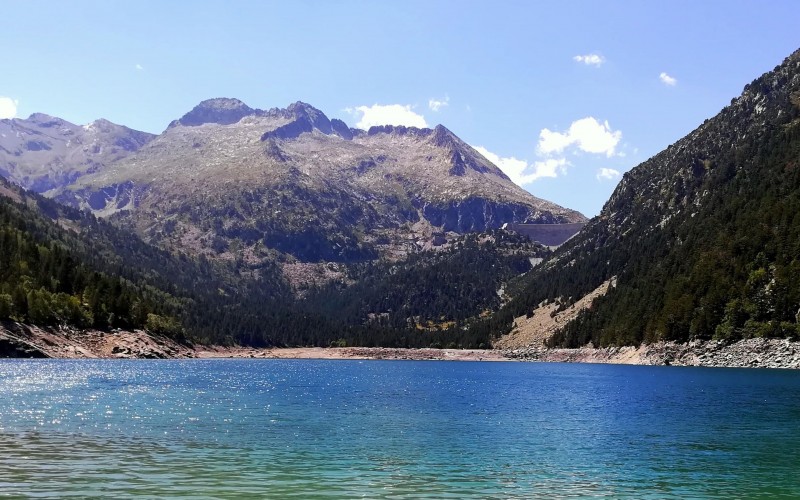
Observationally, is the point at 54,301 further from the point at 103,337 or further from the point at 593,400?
the point at 593,400

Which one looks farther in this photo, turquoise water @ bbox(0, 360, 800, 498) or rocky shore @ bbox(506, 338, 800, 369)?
rocky shore @ bbox(506, 338, 800, 369)

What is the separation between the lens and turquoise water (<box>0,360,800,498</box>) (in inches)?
1398

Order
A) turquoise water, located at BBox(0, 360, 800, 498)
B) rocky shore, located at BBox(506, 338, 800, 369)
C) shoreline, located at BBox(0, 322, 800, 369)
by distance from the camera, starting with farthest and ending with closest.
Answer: rocky shore, located at BBox(506, 338, 800, 369) → shoreline, located at BBox(0, 322, 800, 369) → turquoise water, located at BBox(0, 360, 800, 498)

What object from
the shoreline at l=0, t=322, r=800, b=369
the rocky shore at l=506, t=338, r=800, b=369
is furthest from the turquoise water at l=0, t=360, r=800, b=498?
the rocky shore at l=506, t=338, r=800, b=369

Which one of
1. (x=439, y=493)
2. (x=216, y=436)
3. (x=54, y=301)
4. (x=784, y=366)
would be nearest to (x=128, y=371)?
(x=54, y=301)

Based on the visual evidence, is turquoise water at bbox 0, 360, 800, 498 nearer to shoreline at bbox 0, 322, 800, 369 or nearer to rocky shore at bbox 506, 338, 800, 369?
shoreline at bbox 0, 322, 800, 369

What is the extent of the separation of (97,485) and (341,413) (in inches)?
1441

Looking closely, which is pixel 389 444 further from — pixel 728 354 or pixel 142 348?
pixel 142 348

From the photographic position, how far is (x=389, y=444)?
1938 inches

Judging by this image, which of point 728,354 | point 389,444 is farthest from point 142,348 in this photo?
point 389,444

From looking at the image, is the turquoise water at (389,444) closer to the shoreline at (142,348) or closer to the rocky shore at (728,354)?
the shoreline at (142,348)

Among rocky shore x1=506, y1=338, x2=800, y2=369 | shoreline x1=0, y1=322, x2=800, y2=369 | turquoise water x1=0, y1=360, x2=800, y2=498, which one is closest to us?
turquoise water x1=0, y1=360, x2=800, y2=498

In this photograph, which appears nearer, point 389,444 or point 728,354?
point 389,444

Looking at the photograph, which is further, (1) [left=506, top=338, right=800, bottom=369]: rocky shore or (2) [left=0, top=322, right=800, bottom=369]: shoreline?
(1) [left=506, top=338, right=800, bottom=369]: rocky shore
